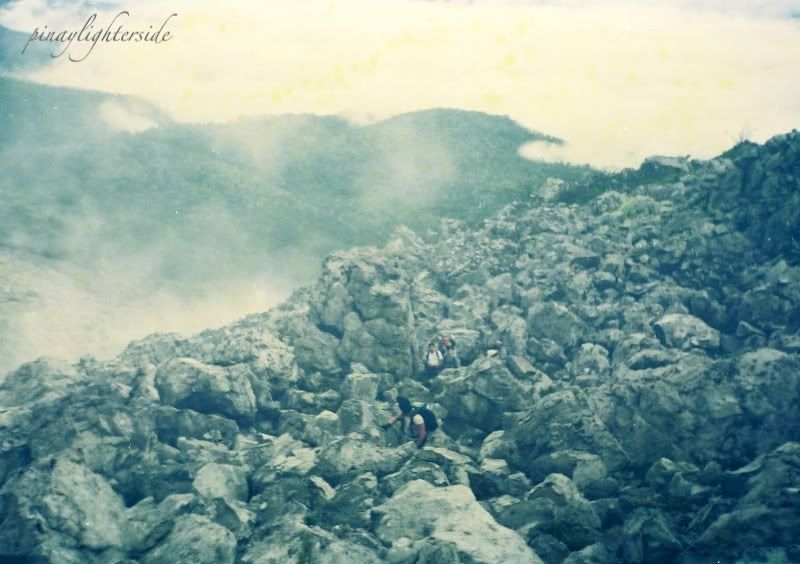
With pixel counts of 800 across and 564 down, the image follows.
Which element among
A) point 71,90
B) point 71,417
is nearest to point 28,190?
point 71,90

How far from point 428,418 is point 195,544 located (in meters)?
6.56

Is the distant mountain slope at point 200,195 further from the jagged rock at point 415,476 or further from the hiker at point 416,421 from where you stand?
the jagged rock at point 415,476

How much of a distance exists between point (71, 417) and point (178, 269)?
29013 mm

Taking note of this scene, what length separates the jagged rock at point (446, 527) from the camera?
32.0 feet

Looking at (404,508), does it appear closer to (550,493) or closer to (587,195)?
(550,493)

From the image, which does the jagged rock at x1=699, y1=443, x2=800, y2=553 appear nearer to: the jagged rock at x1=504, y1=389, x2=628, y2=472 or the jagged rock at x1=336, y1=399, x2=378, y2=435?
the jagged rock at x1=504, y1=389, x2=628, y2=472

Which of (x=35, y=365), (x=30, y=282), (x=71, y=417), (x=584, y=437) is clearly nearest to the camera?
(x=584, y=437)

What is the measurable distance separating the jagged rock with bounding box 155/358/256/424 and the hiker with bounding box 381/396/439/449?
440 centimetres

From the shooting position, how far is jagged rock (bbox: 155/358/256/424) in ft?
57.4

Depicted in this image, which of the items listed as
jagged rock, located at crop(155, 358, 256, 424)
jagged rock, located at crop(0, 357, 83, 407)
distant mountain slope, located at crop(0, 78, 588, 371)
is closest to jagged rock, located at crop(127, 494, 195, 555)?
jagged rock, located at crop(155, 358, 256, 424)

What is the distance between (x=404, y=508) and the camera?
11.6m

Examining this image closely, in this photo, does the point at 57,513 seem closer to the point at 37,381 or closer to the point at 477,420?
the point at 37,381

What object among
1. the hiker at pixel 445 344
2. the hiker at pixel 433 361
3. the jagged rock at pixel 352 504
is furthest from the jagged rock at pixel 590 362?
the jagged rock at pixel 352 504

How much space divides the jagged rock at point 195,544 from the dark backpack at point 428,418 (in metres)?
5.83
